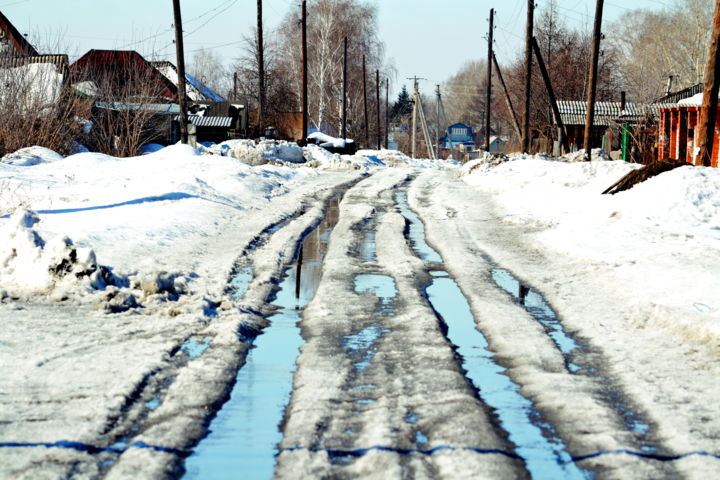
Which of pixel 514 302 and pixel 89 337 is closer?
pixel 89 337

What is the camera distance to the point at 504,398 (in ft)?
15.4

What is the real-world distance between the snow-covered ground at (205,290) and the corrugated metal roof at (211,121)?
101 ft

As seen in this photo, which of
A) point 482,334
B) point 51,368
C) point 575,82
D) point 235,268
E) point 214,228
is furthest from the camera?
point 575,82

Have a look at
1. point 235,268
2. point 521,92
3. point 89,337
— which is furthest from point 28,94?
point 521,92

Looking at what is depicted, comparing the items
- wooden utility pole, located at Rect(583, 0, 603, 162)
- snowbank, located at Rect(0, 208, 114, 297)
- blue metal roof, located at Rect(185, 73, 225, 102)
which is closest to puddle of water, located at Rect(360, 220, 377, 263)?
snowbank, located at Rect(0, 208, 114, 297)

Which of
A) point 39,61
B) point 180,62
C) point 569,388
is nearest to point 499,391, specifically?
point 569,388

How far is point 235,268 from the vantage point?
29.7 feet

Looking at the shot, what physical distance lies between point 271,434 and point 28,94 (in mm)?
18911

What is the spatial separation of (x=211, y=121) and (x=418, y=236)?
123ft

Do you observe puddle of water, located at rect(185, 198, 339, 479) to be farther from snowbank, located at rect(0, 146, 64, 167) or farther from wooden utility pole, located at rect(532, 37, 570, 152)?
wooden utility pole, located at rect(532, 37, 570, 152)

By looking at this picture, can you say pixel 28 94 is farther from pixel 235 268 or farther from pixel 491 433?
pixel 491 433

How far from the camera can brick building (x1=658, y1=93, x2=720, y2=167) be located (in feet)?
97.1

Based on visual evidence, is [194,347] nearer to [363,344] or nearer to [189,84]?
[363,344]

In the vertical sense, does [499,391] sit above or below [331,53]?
below
